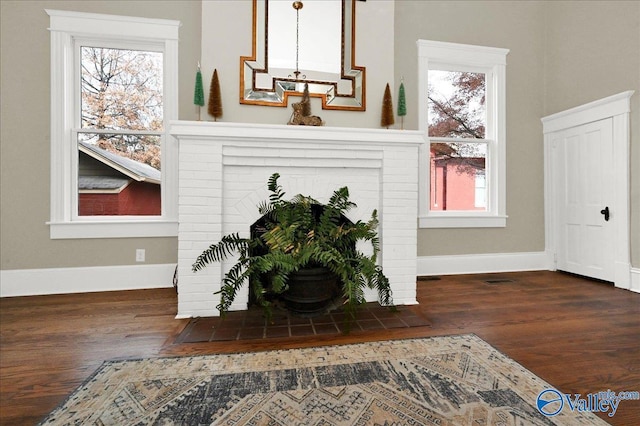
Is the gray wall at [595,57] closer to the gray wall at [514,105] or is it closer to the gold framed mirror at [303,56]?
the gray wall at [514,105]

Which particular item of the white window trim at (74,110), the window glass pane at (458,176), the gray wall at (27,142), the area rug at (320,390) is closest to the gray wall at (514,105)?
the window glass pane at (458,176)

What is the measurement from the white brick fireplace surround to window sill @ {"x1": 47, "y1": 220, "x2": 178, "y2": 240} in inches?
35.9

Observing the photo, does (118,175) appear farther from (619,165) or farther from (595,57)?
(595,57)

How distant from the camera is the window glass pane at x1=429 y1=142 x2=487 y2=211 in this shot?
3531 mm

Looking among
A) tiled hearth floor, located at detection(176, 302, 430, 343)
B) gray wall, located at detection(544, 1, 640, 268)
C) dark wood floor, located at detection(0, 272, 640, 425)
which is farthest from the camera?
gray wall, located at detection(544, 1, 640, 268)

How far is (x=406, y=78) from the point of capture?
3.36m

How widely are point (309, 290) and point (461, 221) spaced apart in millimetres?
2211

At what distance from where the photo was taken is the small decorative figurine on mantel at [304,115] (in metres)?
2.75

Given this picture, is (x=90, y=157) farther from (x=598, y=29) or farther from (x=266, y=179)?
(x=598, y=29)

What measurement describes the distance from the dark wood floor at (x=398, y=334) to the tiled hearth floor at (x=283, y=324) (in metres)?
0.07

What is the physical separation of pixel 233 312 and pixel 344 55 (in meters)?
2.56
